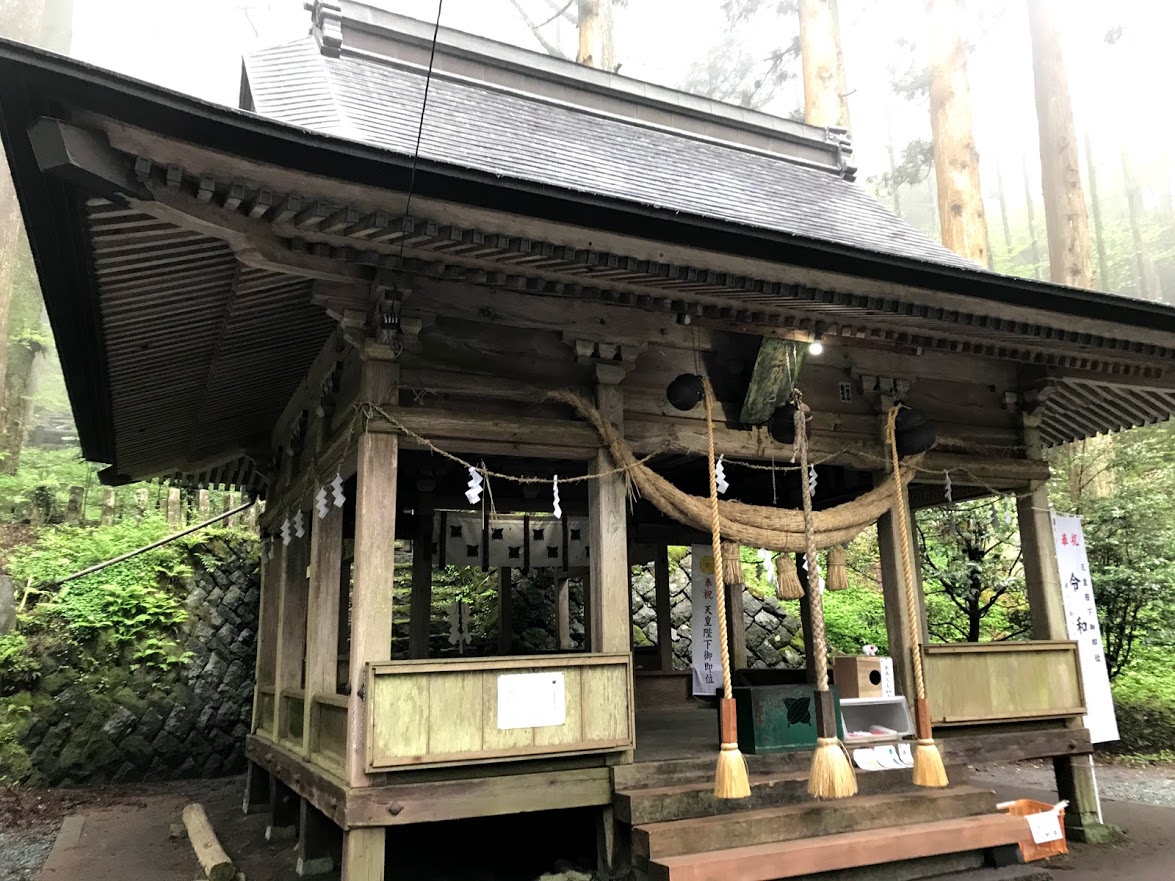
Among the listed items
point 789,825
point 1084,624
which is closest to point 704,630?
point 1084,624

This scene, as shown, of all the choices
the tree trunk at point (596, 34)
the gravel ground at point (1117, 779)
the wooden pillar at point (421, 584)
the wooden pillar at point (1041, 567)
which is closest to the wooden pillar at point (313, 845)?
the wooden pillar at point (421, 584)

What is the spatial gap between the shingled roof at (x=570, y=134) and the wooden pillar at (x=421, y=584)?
15.0 ft

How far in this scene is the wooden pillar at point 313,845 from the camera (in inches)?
251

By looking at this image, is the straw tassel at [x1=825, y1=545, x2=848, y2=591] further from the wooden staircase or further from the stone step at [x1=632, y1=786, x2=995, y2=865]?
the stone step at [x1=632, y1=786, x2=995, y2=865]

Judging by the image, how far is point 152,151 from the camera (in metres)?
3.67

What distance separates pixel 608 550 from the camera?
18.6ft

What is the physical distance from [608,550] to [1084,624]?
5182 mm

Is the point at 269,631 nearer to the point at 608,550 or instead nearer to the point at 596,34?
the point at 608,550

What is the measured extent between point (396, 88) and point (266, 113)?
2152 millimetres

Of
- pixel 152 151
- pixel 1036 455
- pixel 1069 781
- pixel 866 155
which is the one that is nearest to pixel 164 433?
pixel 152 151

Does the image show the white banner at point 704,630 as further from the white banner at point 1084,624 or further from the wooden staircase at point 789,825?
the wooden staircase at point 789,825

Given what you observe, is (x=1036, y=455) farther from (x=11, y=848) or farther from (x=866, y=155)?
(x=866, y=155)

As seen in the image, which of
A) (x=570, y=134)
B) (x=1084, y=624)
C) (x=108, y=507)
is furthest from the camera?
(x=108, y=507)

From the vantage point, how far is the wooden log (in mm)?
6031
